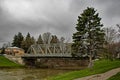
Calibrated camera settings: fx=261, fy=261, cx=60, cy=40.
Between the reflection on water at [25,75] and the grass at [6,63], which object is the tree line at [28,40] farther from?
the reflection on water at [25,75]

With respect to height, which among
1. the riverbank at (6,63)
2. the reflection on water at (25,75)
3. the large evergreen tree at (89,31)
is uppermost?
the large evergreen tree at (89,31)

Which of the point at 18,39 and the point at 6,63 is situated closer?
the point at 6,63

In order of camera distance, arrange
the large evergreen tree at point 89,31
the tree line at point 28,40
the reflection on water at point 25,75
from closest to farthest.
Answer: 1. the large evergreen tree at point 89,31
2. the reflection on water at point 25,75
3. the tree line at point 28,40

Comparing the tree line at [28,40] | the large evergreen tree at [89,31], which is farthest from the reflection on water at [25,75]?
the tree line at [28,40]

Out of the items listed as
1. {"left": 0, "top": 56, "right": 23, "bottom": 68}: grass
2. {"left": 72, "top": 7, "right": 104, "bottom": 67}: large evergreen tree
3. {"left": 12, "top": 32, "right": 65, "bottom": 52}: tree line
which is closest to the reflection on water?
{"left": 72, "top": 7, "right": 104, "bottom": 67}: large evergreen tree

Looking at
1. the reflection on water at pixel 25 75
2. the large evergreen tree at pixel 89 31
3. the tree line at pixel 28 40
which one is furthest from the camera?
the tree line at pixel 28 40

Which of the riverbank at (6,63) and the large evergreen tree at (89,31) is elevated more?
the large evergreen tree at (89,31)

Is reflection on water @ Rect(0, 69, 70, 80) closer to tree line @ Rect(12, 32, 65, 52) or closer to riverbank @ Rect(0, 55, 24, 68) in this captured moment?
riverbank @ Rect(0, 55, 24, 68)

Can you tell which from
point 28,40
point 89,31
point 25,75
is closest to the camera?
point 89,31

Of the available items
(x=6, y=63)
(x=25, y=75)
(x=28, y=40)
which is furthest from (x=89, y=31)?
(x=28, y=40)

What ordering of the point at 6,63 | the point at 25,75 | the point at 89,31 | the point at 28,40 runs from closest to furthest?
1. the point at 89,31
2. the point at 25,75
3. the point at 6,63
4. the point at 28,40

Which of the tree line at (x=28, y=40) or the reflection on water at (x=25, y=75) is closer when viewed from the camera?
the reflection on water at (x=25, y=75)

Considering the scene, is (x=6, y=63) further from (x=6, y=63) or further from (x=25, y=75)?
(x=25, y=75)

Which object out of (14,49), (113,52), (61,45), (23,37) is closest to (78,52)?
(113,52)
